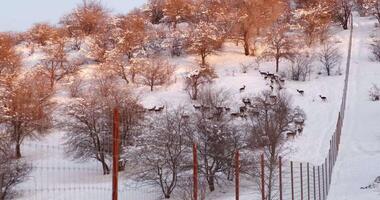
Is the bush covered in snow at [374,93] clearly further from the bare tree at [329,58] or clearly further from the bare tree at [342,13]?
the bare tree at [342,13]

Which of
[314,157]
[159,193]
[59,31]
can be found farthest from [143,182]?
[59,31]

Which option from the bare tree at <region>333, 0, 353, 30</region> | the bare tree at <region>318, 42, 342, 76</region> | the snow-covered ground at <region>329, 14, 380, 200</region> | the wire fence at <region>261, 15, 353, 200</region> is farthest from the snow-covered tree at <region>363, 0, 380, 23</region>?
the wire fence at <region>261, 15, 353, 200</region>

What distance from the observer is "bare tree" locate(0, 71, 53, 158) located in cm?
3981

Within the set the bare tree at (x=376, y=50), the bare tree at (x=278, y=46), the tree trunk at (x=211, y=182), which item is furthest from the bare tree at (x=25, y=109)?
the bare tree at (x=376, y=50)

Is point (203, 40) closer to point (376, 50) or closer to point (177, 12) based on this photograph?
point (177, 12)

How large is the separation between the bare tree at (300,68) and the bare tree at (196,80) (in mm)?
7896

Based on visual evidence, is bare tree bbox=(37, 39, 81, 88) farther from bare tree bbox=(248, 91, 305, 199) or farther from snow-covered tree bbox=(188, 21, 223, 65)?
bare tree bbox=(248, 91, 305, 199)

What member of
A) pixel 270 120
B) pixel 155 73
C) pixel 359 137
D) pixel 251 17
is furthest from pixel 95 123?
pixel 251 17

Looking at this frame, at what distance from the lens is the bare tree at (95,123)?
122ft

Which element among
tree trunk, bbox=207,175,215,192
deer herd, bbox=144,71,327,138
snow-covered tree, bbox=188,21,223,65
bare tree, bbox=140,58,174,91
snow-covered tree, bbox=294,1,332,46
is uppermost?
snow-covered tree, bbox=294,1,332,46

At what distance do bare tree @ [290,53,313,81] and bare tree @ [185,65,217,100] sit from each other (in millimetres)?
7896

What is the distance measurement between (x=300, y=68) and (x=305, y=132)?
590 inches

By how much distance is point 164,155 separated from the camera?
33.1 meters

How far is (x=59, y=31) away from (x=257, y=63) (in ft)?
81.1
